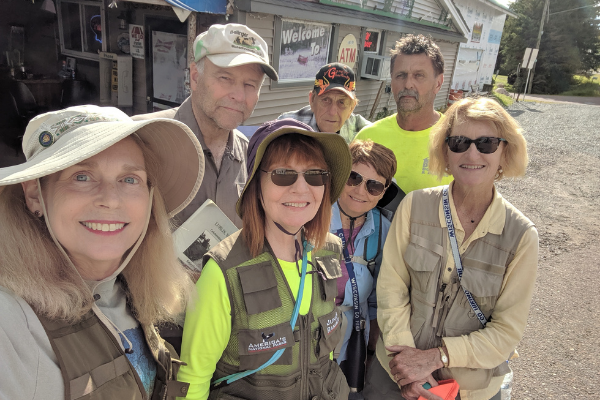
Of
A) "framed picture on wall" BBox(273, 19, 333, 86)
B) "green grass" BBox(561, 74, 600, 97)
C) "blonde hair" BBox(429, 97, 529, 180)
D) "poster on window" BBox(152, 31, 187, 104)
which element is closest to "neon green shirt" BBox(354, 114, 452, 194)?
"blonde hair" BBox(429, 97, 529, 180)

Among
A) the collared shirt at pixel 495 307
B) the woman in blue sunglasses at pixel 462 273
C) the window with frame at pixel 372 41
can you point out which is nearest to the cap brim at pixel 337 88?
the woman in blue sunglasses at pixel 462 273

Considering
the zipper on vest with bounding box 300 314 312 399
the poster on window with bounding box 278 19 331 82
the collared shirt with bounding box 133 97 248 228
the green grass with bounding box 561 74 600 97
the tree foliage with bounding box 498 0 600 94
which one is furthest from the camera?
the tree foliage with bounding box 498 0 600 94

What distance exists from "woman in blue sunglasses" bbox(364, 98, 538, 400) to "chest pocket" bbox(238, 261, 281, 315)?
91 centimetres

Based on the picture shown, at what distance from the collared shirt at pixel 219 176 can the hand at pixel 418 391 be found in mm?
1341

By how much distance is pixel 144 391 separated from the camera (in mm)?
1232

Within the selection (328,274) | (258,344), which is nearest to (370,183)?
(328,274)

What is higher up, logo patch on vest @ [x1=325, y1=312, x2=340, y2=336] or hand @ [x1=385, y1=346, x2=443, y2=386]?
logo patch on vest @ [x1=325, y1=312, x2=340, y2=336]

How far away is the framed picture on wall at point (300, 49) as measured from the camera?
7320mm

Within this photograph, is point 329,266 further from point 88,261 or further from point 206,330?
point 88,261

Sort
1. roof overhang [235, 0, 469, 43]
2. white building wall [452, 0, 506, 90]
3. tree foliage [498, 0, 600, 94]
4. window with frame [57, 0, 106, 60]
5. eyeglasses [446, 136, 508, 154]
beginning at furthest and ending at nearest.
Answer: tree foliage [498, 0, 600, 94]
white building wall [452, 0, 506, 90]
window with frame [57, 0, 106, 60]
roof overhang [235, 0, 469, 43]
eyeglasses [446, 136, 508, 154]

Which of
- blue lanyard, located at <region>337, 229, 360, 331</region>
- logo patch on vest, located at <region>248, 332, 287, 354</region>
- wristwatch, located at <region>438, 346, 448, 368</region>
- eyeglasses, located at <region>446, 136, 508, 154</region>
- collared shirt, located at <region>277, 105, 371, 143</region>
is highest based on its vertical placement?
eyeglasses, located at <region>446, 136, 508, 154</region>

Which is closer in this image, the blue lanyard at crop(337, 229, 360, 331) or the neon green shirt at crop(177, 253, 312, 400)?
the neon green shirt at crop(177, 253, 312, 400)

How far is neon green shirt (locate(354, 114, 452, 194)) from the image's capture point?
9.27 feet

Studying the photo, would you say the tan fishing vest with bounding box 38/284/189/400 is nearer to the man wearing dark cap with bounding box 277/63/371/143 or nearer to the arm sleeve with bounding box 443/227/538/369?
the arm sleeve with bounding box 443/227/538/369
